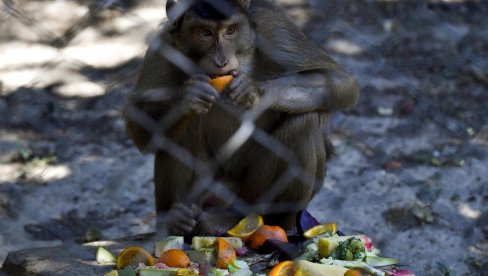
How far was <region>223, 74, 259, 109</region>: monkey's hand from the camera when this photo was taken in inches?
139

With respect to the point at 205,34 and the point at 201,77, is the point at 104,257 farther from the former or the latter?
the point at 205,34

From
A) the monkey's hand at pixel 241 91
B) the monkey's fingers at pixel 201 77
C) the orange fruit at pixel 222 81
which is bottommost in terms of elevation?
the monkey's hand at pixel 241 91

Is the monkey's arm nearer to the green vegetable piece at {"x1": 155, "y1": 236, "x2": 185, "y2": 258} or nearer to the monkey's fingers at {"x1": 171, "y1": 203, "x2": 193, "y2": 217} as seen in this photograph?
the monkey's fingers at {"x1": 171, "y1": 203, "x2": 193, "y2": 217}

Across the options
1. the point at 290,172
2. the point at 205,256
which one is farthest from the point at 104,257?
the point at 290,172

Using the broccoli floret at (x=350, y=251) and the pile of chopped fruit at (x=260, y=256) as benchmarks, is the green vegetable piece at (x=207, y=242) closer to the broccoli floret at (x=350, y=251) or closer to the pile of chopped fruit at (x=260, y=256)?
the pile of chopped fruit at (x=260, y=256)

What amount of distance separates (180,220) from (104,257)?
0.40 meters

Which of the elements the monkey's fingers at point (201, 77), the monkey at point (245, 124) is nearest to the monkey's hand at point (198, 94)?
the monkey's fingers at point (201, 77)

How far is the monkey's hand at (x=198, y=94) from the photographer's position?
11.4 ft

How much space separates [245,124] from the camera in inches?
154

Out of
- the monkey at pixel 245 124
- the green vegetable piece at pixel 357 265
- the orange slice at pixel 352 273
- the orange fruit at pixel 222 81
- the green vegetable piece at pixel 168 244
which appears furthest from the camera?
the monkey at pixel 245 124

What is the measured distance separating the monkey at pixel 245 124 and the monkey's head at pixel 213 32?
0.01 m

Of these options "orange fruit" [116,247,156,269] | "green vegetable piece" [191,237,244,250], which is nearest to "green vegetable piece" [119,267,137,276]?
"orange fruit" [116,247,156,269]

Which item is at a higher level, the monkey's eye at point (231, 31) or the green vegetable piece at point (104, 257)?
the monkey's eye at point (231, 31)

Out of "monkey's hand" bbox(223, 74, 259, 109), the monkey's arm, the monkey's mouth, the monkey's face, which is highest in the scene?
the monkey's face
